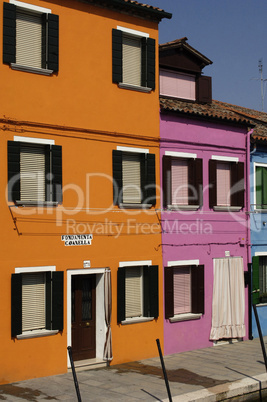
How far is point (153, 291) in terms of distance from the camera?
1708cm

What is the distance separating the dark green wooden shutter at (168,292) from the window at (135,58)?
18.5 ft

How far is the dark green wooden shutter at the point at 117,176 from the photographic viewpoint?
16.5 metres

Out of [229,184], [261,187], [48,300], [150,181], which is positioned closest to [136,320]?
[48,300]

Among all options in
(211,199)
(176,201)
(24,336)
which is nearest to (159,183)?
(176,201)

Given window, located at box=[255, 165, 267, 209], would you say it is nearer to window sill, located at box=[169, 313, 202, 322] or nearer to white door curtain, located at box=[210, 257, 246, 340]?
white door curtain, located at box=[210, 257, 246, 340]

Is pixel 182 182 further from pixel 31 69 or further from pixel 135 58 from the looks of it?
pixel 31 69

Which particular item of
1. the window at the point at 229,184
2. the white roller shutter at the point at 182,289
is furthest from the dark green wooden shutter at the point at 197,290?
the window at the point at 229,184

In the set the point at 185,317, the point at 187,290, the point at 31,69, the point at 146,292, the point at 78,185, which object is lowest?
the point at 185,317

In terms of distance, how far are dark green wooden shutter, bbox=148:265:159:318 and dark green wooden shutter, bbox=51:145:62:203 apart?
12.4 ft

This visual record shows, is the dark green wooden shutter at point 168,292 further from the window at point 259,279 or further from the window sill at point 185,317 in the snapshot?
the window at point 259,279

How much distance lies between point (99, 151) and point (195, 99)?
5.47 m

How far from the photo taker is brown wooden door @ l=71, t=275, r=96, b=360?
15.9 metres

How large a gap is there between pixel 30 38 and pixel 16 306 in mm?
6910

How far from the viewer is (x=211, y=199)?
62.1 feet
